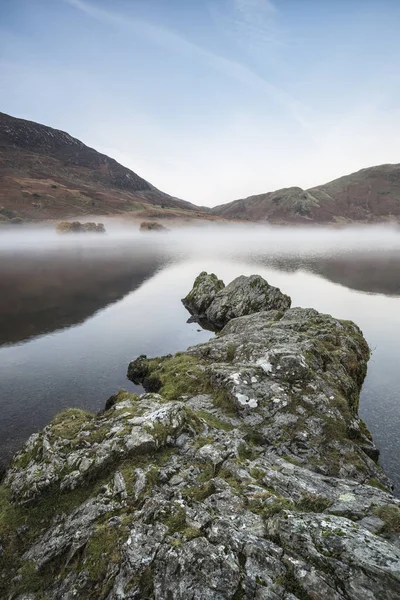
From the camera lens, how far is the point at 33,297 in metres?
48.0

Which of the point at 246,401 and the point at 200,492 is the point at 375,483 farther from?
the point at 200,492

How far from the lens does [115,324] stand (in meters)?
36.2

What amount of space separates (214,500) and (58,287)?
5250 cm

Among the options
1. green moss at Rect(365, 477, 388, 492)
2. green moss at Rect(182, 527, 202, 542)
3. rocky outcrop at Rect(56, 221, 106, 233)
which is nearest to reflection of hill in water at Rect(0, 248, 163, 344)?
green moss at Rect(182, 527, 202, 542)

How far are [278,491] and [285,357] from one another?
8.83m

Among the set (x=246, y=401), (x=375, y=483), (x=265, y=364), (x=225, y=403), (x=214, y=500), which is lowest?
(x=375, y=483)

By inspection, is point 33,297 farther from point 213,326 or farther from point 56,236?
point 56,236

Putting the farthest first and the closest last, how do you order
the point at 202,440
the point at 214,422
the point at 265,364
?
the point at 265,364
the point at 214,422
the point at 202,440

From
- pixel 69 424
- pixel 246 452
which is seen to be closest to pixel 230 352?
pixel 246 452

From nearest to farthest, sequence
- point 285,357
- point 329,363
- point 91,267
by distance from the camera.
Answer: point 285,357 → point 329,363 → point 91,267

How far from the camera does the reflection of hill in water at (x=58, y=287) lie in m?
37.2

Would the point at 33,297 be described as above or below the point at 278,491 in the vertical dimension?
below

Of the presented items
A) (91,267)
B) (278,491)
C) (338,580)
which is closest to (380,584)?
(338,580)

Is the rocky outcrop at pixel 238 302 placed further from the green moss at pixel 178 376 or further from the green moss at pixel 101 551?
the green moss at pixel 101 551
